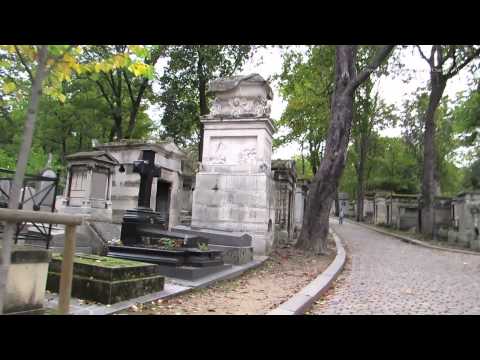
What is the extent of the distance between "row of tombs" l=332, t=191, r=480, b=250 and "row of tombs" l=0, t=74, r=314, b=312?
7052 mm

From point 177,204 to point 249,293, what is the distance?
9.19 metres

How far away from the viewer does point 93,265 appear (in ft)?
15.4

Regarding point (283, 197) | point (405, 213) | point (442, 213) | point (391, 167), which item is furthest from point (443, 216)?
point (391, 167)

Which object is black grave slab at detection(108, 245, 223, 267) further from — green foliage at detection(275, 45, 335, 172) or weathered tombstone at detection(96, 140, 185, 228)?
green foliage at detection(275, 45, 335, 172)

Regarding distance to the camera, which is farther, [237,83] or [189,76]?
→ [189,76]

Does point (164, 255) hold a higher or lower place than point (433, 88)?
lower

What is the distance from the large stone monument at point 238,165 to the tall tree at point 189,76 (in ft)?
33.7

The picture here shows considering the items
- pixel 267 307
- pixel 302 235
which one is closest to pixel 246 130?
pixel 302 235

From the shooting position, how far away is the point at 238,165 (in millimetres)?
10438

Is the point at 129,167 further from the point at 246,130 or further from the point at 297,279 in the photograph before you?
the point at 297,279

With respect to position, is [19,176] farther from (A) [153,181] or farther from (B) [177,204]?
(B) [177,204]

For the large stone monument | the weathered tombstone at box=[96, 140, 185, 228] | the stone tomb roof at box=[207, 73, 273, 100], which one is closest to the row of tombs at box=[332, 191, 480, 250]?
the large stone monument

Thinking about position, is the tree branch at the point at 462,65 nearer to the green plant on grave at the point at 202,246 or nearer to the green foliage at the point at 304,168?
the green plant on grave at the point at 202,246

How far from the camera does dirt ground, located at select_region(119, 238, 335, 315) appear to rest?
464 centimetres
